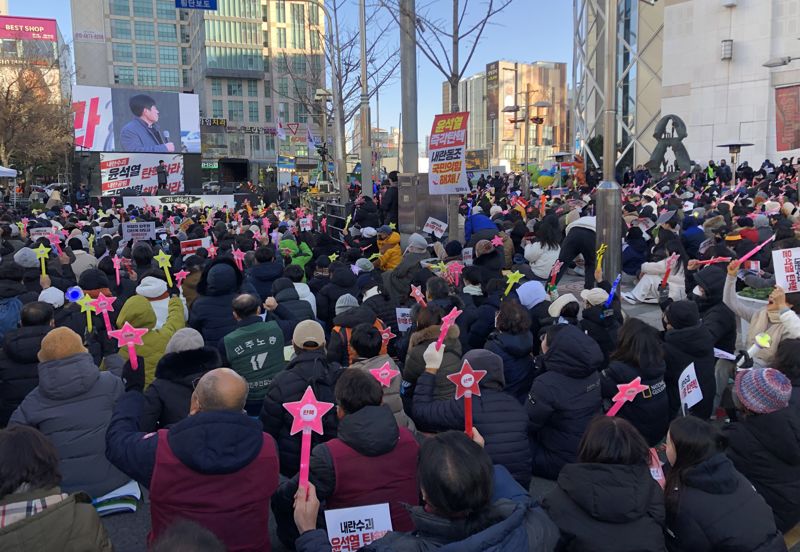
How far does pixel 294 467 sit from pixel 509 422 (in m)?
1.47

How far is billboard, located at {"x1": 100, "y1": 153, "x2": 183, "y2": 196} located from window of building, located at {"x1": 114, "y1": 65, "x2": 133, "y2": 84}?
60162 millimetres

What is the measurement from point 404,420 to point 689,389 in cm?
196

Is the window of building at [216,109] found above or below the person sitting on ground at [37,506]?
above

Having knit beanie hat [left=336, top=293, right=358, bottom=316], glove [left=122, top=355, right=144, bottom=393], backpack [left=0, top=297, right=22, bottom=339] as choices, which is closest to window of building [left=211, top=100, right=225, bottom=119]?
backpack [left=0, top=297, right=22, bottom=339]

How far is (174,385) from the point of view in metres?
4.01

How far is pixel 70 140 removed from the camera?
1847 inches

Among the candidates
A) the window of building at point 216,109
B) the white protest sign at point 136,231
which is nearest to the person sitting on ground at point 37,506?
the white protest sign at point 136,231

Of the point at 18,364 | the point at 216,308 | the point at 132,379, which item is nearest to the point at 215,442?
the point at 132,379

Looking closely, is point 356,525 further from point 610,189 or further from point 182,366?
point 610,189

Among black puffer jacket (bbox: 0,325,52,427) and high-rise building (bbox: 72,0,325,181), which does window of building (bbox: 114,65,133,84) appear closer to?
high-rise building (bbox: 72,0,325,181)

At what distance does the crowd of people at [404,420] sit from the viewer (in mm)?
2639

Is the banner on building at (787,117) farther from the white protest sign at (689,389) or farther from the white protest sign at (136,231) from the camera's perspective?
the white protest sign at (689,389)

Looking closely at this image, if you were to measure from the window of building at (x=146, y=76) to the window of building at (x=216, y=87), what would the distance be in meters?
12.2

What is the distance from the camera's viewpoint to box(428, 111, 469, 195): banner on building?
36.4 ft
